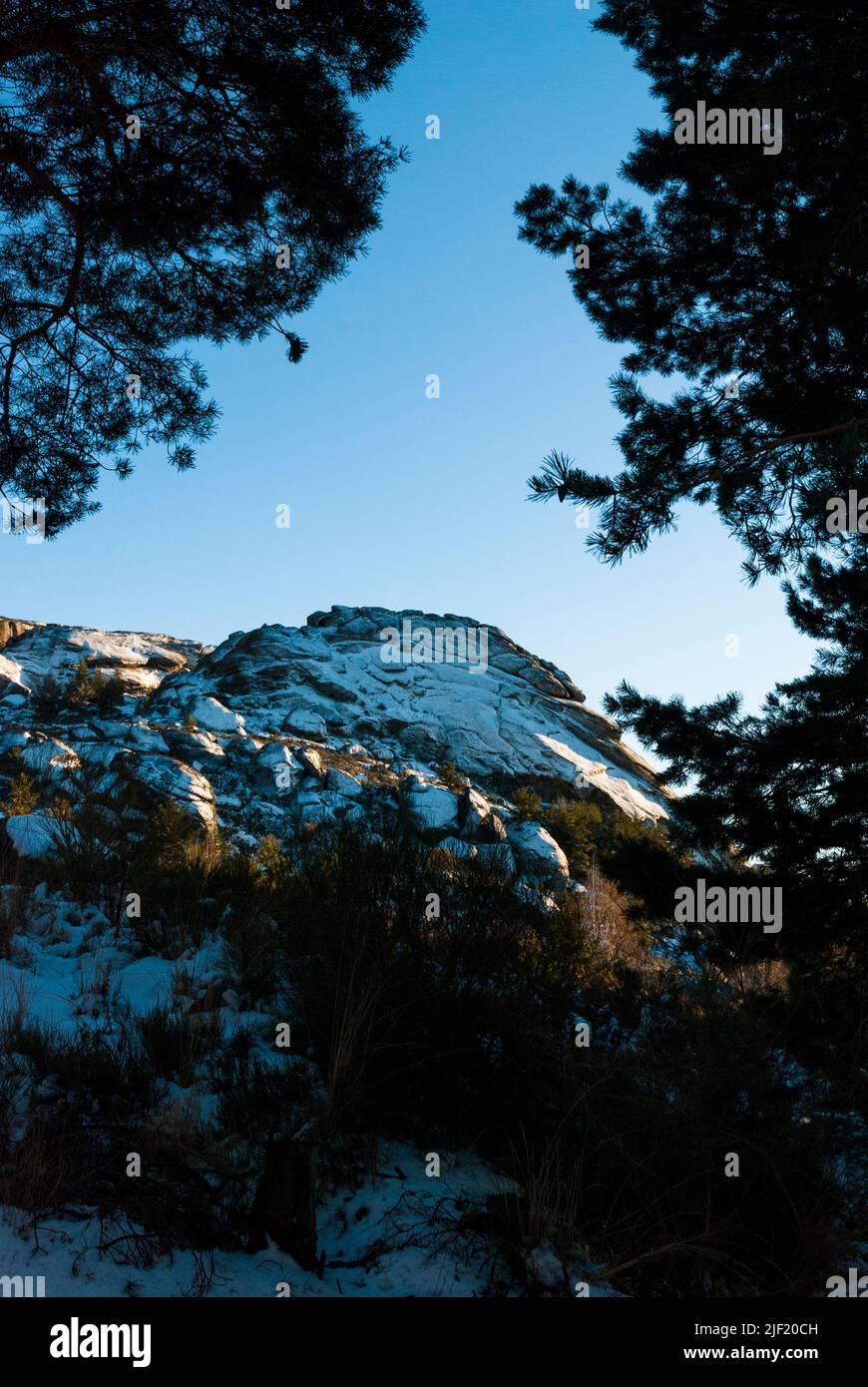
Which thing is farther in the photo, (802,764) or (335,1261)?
(802,764)

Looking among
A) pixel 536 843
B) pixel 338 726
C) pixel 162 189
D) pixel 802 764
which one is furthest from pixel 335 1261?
pixel 338 726

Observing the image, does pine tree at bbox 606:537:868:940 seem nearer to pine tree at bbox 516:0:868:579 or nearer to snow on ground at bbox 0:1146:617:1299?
pine tree at bbox 516:0:868:579

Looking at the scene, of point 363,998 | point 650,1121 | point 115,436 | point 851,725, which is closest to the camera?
point 650,1121

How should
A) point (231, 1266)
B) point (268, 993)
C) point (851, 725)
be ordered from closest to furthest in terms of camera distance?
point (231, 1266), point (268, 993), point (851, 725)

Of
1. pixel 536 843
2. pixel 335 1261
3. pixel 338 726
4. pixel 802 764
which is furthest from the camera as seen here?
pixel 338 726

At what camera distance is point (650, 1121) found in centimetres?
352

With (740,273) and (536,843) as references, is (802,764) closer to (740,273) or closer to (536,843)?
(740,273)

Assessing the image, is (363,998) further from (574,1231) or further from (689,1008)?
(689,1008)

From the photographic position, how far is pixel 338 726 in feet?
76.1

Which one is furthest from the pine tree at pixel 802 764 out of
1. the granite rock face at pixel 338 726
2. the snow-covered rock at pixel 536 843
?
the snow-covered rock at pixel 536 843

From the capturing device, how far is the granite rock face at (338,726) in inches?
582
